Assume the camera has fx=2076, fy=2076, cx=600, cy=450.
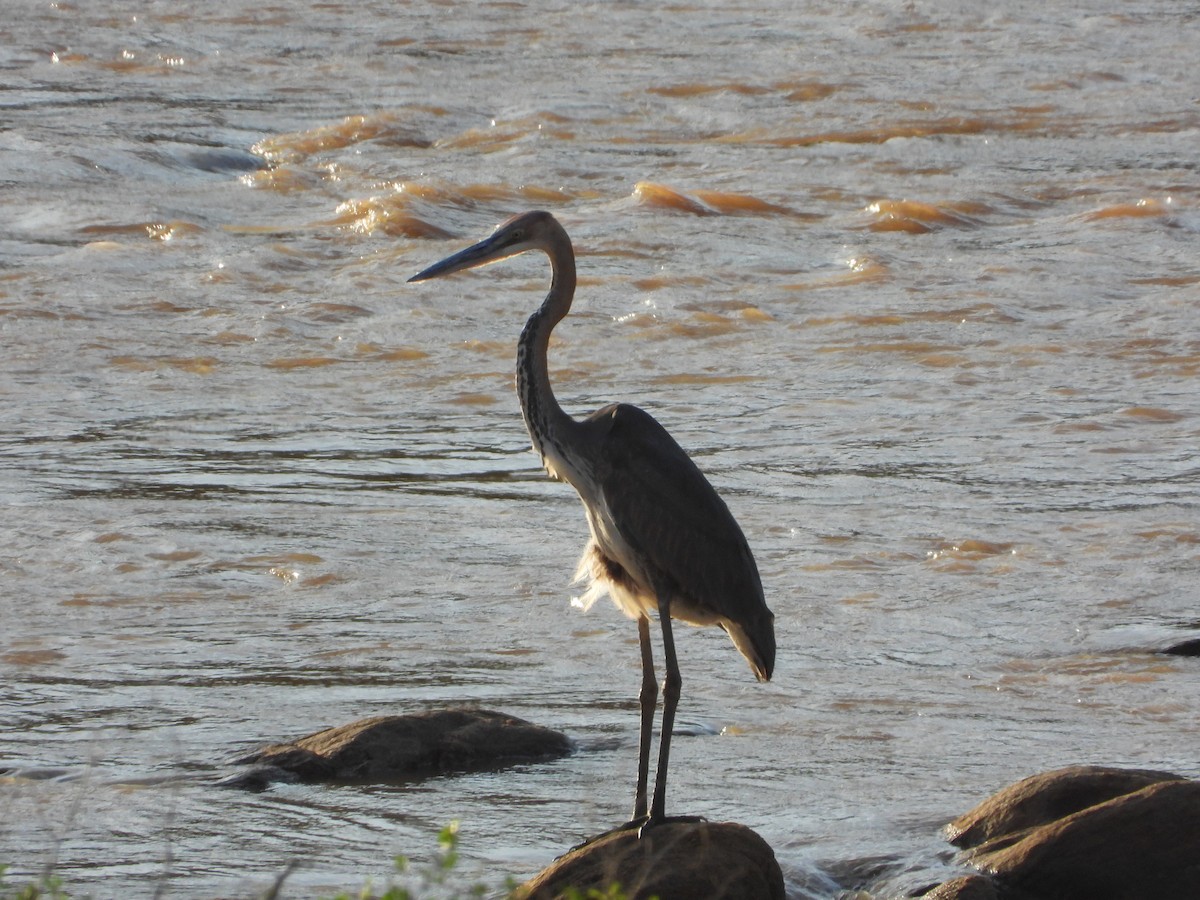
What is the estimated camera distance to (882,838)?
6.49m

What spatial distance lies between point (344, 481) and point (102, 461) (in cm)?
134

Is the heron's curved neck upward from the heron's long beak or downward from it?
downward

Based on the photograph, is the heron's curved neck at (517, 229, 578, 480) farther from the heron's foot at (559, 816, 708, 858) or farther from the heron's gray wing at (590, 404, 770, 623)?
the heron's foot at (559, 816, 708, 858)

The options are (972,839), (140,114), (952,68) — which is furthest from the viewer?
(952,68)

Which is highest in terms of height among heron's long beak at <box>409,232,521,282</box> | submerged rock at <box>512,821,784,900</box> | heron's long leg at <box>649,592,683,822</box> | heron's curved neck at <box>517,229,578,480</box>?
heron's long beak at <box>409,232,521,282</box>

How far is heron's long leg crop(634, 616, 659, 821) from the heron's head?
1.25 meters

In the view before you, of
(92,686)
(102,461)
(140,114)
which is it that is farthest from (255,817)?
(140,114)

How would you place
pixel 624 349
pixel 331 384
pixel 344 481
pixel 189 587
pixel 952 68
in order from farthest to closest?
pixel 952 68, pixel 624 349, pixel 331 384, pixel 344 481, pixel 189 587

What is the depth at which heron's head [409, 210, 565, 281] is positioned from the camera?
6.65m

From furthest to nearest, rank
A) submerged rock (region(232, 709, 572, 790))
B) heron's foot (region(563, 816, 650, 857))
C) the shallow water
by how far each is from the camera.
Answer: the shallow water < submerged rock (region(232, 709, 572, 790)) < heron's foot (region(563, 816, 650, 857))

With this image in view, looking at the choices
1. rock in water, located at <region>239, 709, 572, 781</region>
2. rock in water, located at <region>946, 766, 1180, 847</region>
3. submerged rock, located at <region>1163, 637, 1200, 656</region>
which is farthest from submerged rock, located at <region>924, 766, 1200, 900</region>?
submerged rock, located at <region>1163, 637, 1200, 656</region>

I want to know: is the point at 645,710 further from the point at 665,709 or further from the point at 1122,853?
the point at 1122,853

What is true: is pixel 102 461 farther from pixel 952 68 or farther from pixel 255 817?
pixel 952 68

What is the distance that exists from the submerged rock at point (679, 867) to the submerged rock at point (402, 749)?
1237 mm
